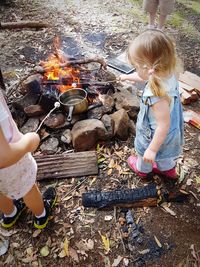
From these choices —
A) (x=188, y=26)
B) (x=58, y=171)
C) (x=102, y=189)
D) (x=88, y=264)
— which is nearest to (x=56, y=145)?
(x=58, y=171)

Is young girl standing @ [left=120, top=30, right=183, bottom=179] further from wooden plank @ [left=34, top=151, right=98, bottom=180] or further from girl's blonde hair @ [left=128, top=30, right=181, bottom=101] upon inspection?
wooden plank @ [left=34, top=151, right=98, bottom=180]

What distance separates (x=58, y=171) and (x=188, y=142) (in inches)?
68.4

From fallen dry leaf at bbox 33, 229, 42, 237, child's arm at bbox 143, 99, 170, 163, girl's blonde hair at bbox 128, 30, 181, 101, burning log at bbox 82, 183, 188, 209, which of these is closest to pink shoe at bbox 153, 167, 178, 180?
burning log at bbox 82, 183, 188, 209

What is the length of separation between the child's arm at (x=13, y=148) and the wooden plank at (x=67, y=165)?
1.40m

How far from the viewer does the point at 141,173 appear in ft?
11.0

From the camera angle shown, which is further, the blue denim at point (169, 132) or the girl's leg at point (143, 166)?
the girl's leg at point (143, 166)

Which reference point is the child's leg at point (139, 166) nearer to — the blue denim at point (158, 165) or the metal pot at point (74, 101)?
the blue denim at point (158, 165)

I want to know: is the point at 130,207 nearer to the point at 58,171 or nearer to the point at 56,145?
the point at 58,171

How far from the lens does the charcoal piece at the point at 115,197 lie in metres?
3.09

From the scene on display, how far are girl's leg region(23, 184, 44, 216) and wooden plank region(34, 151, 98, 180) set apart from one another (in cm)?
56

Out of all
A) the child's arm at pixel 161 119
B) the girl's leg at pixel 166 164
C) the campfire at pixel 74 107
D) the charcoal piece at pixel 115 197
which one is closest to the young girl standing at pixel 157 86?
the child's arm at pixel 161 119

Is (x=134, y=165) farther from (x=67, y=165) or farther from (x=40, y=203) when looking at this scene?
(x=40, y=203)

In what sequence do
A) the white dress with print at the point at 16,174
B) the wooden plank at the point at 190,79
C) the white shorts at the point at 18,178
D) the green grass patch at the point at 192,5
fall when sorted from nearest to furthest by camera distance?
1. the white dress with print at the point at 16,174
2. the white shorts at the point at 18,178
3. the wooden plank at the point at 190,79
4. the green grass patch at the point at 192,5

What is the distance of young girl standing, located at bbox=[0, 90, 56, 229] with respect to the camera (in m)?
1.91
